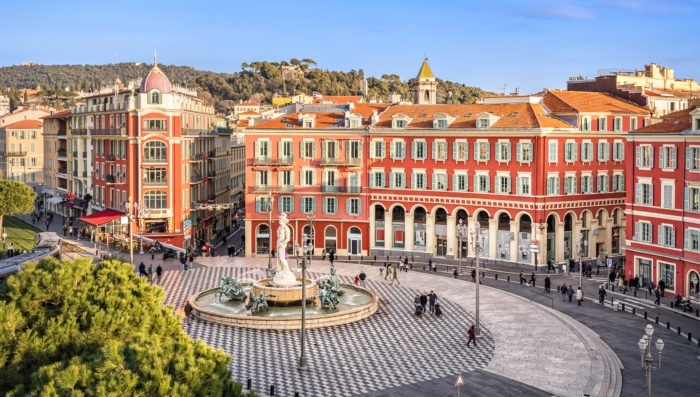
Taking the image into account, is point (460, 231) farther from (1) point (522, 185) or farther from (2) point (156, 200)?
(2) point (156, 200)

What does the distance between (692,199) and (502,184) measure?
59.1 ft

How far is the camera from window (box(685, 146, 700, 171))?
52406 mm

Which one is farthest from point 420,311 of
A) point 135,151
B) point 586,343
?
point 135,151

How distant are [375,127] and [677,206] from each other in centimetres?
2948

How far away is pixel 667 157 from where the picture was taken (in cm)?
5528

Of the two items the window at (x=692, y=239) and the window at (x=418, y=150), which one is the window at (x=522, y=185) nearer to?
the window at (x=418, y=150)

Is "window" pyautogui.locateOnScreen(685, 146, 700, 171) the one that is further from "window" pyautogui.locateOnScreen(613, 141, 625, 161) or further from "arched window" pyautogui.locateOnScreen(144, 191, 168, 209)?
"arched window" pyautogui.locateOnScreen(144, 191, 168, 209)

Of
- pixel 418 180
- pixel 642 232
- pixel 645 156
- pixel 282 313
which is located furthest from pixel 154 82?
pixel 642 232

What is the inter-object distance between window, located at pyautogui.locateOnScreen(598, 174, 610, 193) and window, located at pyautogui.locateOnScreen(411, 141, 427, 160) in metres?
16.2

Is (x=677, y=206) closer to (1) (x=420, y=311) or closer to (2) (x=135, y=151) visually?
(1) (x=420, y=311)

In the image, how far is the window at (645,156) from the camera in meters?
56.8

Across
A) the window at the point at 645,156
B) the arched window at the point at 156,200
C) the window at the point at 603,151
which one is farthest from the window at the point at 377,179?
the window at the point at 645,156

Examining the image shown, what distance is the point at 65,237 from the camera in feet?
245

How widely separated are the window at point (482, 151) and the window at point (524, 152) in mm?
2894
